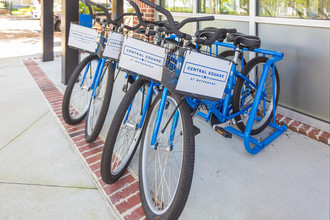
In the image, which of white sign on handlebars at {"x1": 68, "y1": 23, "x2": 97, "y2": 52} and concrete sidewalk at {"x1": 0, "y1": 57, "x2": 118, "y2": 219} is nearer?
concrete sidewalk at {"x1": 0, "y1": 57, "x2": 118, "y2": 219}

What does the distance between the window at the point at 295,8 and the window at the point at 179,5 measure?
4.26 ft

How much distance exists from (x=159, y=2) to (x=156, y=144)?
11.8 ft

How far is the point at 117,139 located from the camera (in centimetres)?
179

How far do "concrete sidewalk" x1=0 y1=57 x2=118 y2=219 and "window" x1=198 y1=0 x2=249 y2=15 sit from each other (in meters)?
2.34

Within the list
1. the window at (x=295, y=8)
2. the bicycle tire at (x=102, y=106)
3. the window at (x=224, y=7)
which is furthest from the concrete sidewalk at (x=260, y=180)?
the window at (x=224, y=7)

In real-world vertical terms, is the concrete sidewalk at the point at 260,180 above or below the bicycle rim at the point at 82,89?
below

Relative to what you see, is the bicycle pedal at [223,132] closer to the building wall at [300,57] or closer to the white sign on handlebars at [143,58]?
the white sign on handlebars at [143,58]

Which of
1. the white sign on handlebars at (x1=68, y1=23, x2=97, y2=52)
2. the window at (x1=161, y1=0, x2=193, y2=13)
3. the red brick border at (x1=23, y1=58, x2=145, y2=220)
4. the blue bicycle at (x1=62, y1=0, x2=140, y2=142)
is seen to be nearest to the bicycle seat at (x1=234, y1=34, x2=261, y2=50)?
the blue bicycle at (x1=62, y1=0, x2=140, y2=142)

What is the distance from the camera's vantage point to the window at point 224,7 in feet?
9.82

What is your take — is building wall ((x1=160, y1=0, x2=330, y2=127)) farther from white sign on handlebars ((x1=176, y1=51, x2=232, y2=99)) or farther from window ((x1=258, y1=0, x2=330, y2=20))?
white sign on handlebars ((x1=176, y1=51, x2=232, y2=99))

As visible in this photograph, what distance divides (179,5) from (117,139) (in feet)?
9.74

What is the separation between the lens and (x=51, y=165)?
1.94m

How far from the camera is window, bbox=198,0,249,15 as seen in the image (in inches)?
118

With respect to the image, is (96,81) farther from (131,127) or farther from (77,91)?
(77,91)
